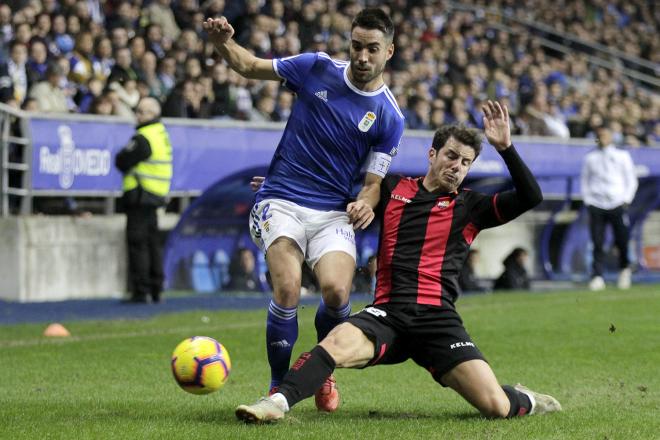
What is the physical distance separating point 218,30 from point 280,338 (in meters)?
1.89

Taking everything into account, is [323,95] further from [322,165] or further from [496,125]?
[496,125]

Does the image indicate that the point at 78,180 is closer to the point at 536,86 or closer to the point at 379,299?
the point at 379,299

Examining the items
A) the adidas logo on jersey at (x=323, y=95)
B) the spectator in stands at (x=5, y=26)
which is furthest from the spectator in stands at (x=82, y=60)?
the adidas logo on jersey at (x=323, y=95)

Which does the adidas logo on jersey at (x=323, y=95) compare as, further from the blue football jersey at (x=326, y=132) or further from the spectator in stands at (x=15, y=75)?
the spectator in stands at (x=15, y=75)

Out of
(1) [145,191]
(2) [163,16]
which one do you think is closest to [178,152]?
(1) [145,191]

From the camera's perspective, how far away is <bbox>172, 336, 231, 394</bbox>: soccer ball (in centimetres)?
710

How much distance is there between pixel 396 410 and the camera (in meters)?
7.79

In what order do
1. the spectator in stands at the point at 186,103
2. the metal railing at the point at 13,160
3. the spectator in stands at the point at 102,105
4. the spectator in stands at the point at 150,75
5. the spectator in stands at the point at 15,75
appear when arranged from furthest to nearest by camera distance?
the spectator in stands at the point at 150,75 < the spectator in stands at the point at 186,103 < the spectator in stands at the point at 102,105 < the spectator in stands at the point at 15,75 < the metal railing at the point at 13,160

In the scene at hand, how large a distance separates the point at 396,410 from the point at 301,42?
16.0 metres

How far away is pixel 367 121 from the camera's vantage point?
793 centimetres

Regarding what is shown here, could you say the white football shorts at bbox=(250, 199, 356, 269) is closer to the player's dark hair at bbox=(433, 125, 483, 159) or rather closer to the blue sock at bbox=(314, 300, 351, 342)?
the blue sock at bbox=(314, 300, 351, 342)

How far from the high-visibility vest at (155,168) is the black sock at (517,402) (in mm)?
8983

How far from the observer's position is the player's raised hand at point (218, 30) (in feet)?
25.7

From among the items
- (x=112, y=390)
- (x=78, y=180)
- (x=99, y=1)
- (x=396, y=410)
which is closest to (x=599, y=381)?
(x=396, y=410)
